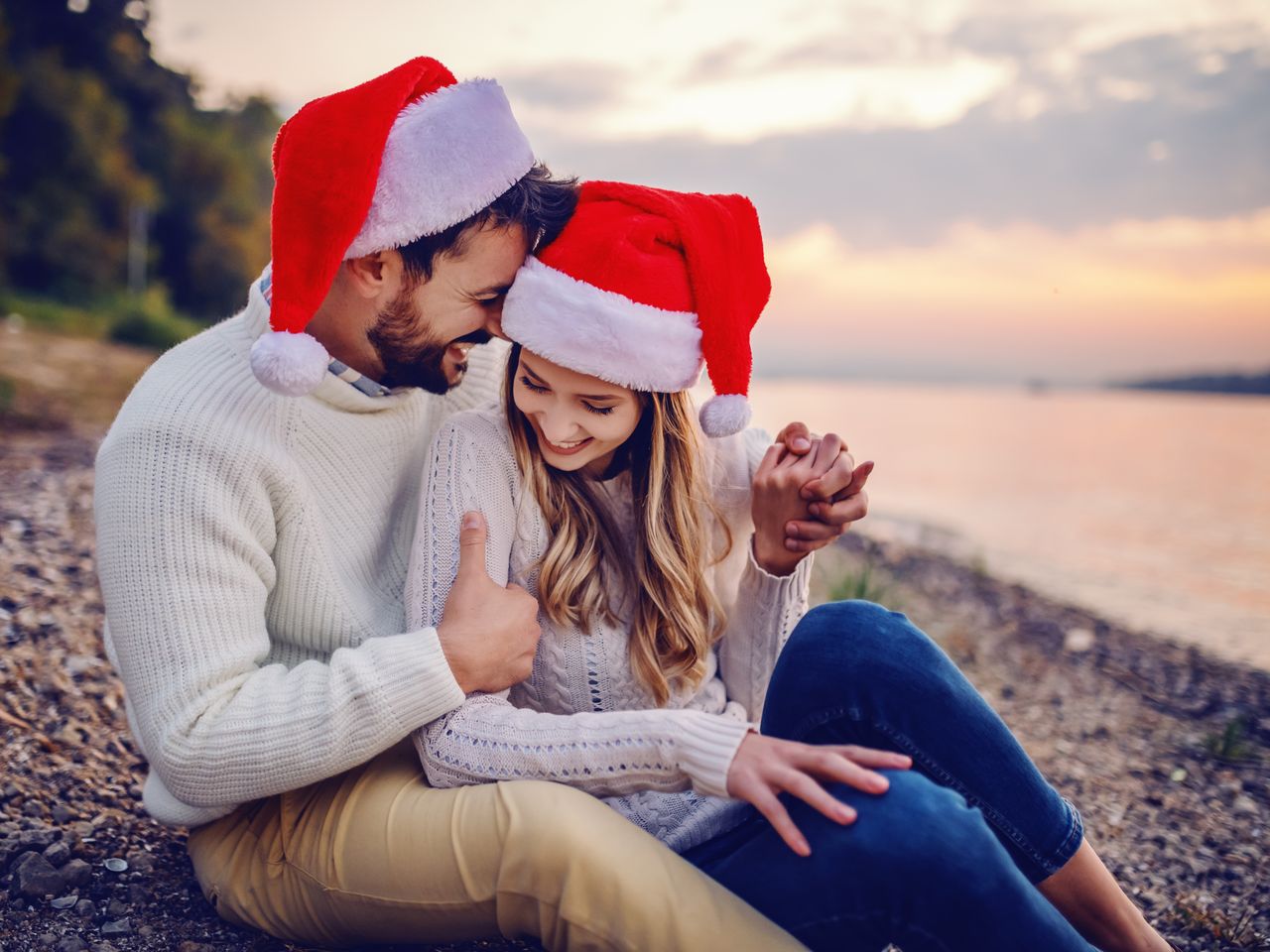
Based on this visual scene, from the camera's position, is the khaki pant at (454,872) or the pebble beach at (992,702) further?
the pebble beach at (992,702)

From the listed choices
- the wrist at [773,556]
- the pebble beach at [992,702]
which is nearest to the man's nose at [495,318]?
the wrist at [773,556]

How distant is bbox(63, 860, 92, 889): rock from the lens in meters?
2.24

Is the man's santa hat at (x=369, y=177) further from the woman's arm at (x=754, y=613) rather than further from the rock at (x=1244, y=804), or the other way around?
the rock at (x=1244, y=804)

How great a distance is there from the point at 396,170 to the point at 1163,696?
434 centimetres

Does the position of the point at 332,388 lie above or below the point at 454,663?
above

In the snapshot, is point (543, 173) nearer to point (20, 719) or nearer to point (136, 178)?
point (20, 719)

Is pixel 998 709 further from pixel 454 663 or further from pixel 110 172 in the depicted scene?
pixel 110 172

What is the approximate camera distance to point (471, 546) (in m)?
2.01

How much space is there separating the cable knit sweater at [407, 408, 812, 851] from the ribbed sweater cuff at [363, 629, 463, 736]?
5 cm

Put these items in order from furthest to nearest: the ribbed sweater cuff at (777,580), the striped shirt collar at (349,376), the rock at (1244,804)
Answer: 1. the rock at (1244,804)
2. the ribbed sweater cuff at (777,580)
3. the striped shirt collar at (349,376)

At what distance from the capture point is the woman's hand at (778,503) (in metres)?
2.19

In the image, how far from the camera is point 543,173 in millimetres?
2217

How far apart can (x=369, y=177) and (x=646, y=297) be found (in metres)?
0.59

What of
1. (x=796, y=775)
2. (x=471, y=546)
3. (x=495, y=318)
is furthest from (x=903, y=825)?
(x=495, y=318)
